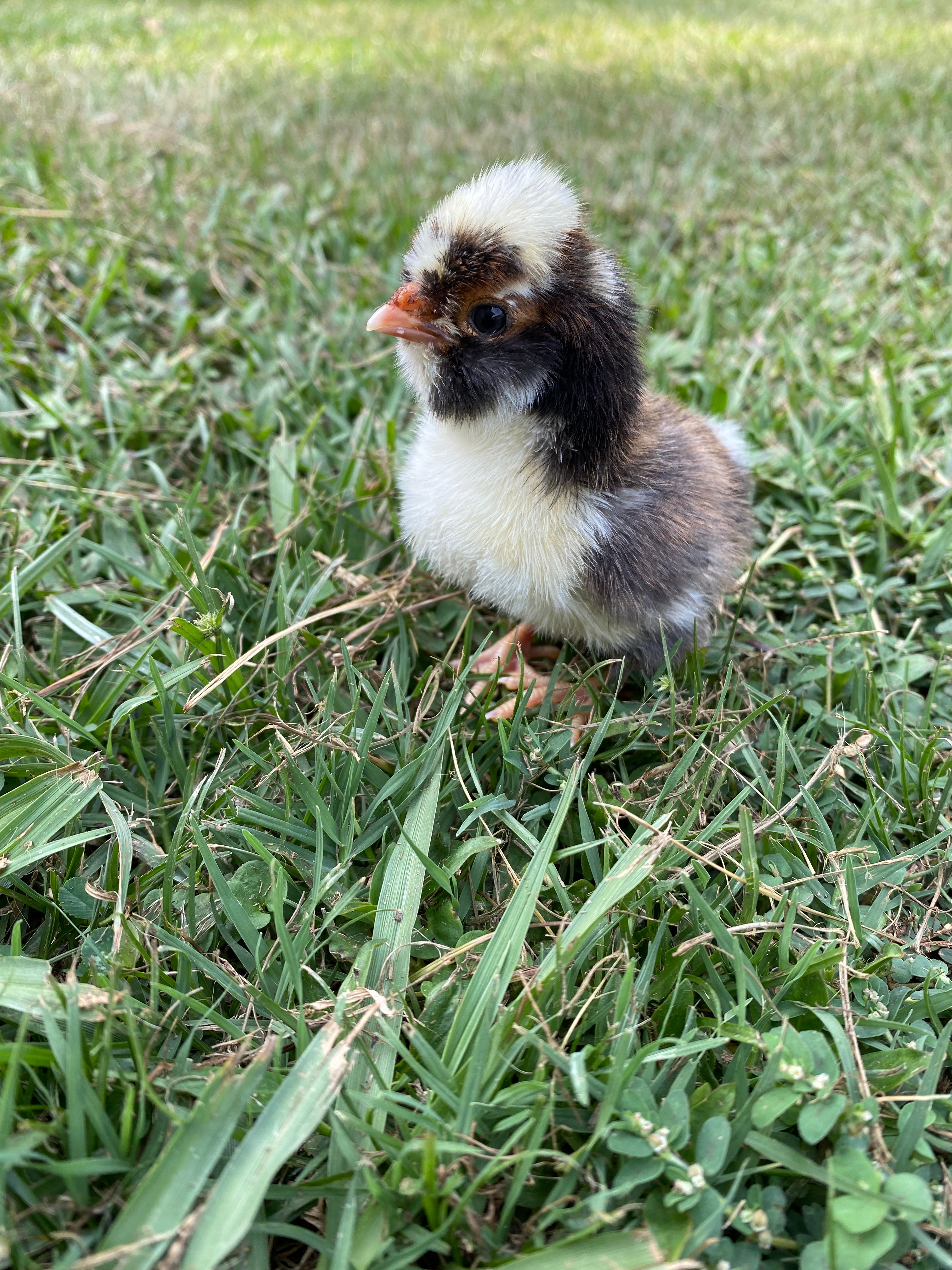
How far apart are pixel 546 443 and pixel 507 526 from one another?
0.20 m

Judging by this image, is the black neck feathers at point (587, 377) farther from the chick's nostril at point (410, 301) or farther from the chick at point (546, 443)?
the chick's nostril at point (410, 301)

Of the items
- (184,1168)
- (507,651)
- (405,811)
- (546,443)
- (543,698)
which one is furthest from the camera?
(507,651)

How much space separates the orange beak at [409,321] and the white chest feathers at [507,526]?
0.67 feet

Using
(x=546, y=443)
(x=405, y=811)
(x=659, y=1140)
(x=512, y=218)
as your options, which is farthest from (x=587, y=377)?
(x=659, y=1140)

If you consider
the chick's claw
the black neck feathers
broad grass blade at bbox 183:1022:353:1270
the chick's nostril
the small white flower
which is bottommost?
the small white flower

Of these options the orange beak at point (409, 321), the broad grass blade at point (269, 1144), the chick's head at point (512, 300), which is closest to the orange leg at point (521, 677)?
the chick's head at point (512, 300)

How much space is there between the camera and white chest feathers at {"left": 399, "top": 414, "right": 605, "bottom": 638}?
189 cm

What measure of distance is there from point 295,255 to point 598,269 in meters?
2.13

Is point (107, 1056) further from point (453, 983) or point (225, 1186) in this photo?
point (453, 983)

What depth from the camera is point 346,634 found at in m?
2.16

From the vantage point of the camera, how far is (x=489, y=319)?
1818 mm

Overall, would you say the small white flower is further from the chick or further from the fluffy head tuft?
the fluffy head tuft

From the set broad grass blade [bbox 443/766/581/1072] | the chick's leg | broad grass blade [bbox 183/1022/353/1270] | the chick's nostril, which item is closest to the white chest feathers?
the chick's leg

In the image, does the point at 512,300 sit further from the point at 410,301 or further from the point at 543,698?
the point at 543,698
